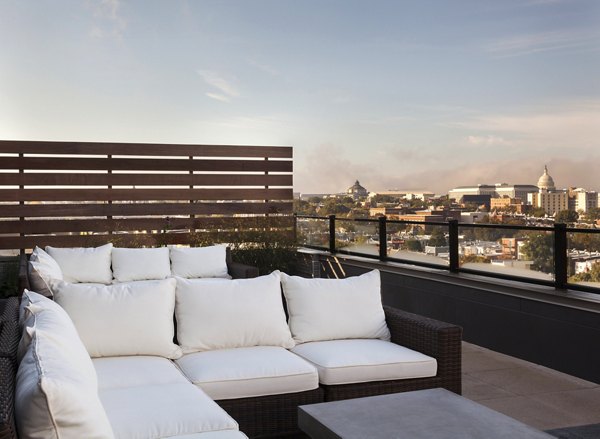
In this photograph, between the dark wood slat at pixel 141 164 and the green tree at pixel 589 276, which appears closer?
the green tree at pixel 589 276

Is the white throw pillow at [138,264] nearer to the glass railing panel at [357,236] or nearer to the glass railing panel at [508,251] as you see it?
the glass railing panel at [357,236]

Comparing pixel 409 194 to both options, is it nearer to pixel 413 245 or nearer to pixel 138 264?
pixel 413 245

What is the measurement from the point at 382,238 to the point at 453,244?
1.32m

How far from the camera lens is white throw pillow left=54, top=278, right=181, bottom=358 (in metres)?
3.43

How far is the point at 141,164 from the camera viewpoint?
10.1 metres

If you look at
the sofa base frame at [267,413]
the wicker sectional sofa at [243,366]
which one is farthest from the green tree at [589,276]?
the sofa base frame at [267,413]

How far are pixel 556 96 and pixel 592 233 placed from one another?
4231 mm

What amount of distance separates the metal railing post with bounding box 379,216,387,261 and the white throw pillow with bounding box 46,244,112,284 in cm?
305

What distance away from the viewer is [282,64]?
996 centimetres

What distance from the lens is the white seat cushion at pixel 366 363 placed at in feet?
11.0

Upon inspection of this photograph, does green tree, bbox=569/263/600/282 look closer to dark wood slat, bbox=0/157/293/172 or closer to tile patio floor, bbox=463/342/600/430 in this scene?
tile patio floor, bbox=463/342/600/430

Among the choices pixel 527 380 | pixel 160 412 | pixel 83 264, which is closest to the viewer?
pixel 160 412

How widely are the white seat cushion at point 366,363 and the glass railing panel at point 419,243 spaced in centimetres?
320

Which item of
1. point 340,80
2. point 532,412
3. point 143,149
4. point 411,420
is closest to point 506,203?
point 532,412
